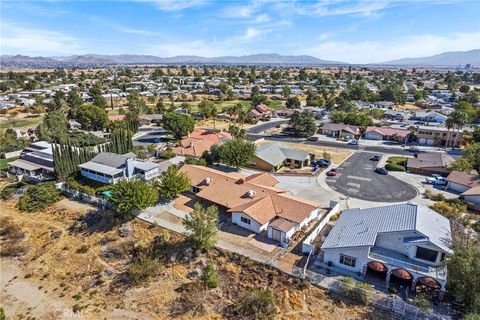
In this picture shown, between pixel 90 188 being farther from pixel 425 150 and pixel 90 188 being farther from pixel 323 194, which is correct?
pixel 425 150

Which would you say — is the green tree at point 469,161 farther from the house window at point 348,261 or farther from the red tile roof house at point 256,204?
the house window at point 348,261

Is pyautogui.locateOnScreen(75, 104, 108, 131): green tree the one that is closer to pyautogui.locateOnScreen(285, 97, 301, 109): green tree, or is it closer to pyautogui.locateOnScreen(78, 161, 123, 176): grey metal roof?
pyautogui.locateOnScreen(78, 161, 123, 176): grey metal roof

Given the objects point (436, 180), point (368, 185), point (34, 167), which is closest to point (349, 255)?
point (368, 185)

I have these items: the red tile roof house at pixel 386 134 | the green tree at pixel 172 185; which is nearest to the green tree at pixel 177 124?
the green tree at pixel 172 185

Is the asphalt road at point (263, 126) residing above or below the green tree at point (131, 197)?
below

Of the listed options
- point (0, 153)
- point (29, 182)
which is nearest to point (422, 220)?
point (29, 182)

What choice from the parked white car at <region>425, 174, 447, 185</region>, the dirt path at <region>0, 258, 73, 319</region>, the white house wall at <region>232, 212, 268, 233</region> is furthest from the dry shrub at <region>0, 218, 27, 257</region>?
the parked white car at <region>425, 174, 447, 185</region>
